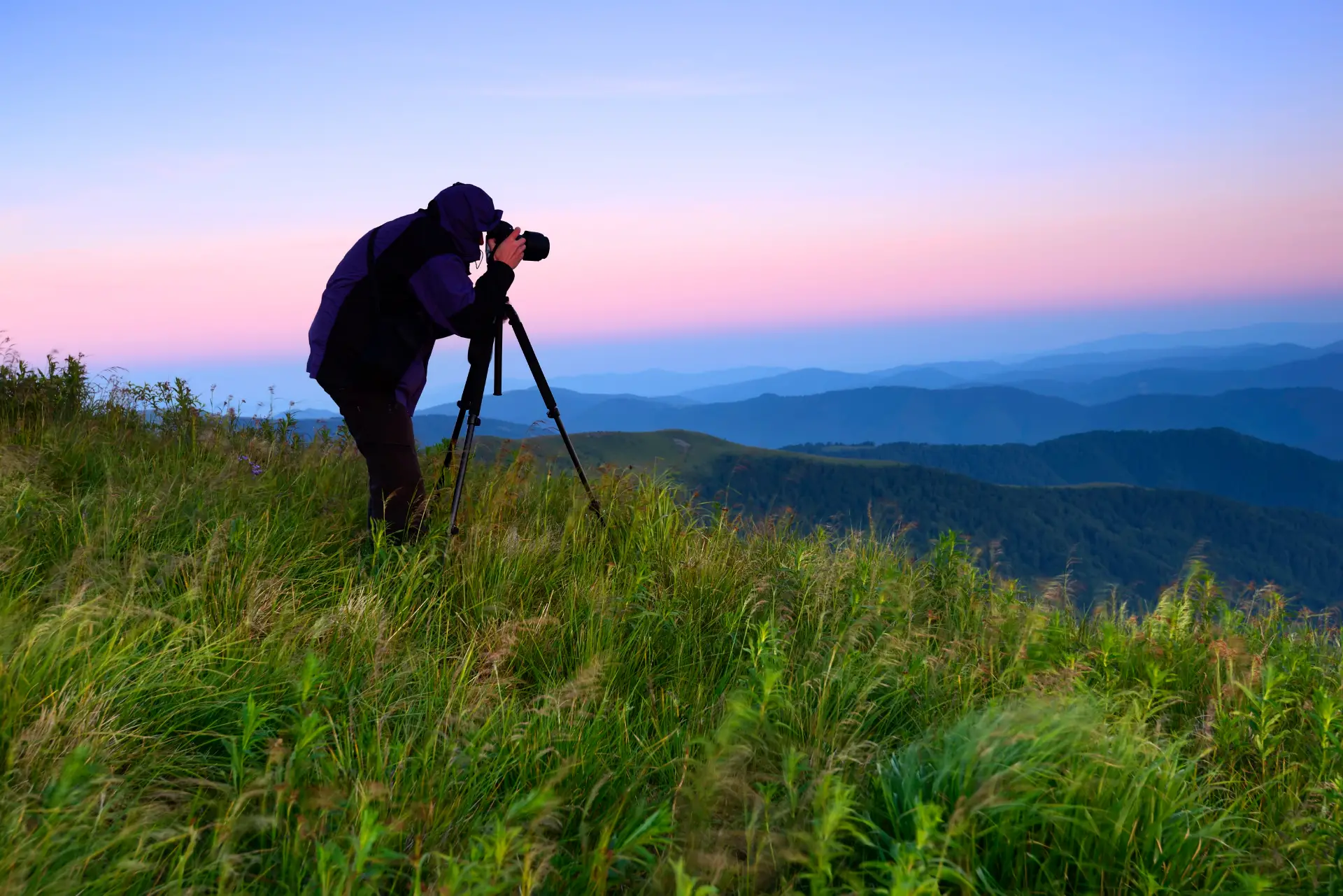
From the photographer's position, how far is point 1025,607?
4887mm

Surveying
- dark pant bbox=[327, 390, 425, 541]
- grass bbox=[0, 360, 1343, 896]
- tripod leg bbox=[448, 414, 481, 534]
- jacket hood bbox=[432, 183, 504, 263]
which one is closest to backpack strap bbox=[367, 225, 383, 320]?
jacket hood bbox=[432, 183, 504, 263]

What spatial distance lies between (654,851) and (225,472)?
4.39 metres

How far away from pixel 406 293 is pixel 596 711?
2894mm

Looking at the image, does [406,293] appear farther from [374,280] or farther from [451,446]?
[451,446]

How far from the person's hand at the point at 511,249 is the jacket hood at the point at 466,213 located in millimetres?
134

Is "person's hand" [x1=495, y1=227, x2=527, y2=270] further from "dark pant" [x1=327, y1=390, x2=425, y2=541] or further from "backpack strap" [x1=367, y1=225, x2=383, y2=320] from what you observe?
"dark pant" [x1=327, y1=390, x2=425, y2=541]

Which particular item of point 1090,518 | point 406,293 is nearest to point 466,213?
point 406,293

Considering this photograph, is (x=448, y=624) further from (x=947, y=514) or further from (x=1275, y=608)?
(x=947, y=514)

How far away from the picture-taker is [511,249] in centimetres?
482

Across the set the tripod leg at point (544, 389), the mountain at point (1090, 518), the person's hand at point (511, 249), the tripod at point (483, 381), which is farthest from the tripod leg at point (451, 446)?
the mountain at point (1090, 518)

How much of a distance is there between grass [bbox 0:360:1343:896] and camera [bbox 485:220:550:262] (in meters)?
1.70

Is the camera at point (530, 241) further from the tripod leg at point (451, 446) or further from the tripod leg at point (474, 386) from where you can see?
the tripod leg at point (451, 446)

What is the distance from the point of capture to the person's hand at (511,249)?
15.8 feet

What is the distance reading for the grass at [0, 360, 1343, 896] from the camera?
2049 mm
